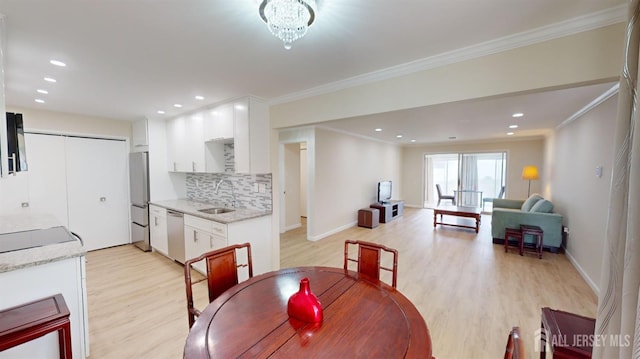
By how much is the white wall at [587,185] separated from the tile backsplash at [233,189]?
13.3ft

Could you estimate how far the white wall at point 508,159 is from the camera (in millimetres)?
7020

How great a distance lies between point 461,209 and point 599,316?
5518 mm

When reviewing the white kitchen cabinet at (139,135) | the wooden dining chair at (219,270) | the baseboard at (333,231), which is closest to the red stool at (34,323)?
the wooden dining chair at (219,270)

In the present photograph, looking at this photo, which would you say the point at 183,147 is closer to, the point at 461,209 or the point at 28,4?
the point at 28,4

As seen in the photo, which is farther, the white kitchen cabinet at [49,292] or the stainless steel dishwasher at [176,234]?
the stainless steel dishwasher at [176,234]

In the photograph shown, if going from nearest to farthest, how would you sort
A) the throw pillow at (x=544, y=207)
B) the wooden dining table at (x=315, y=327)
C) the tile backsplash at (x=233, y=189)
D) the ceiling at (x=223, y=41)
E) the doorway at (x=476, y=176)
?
1. the wooden dining table at (x=315, y=327)
2. the ceiling at (x=223, y=41)
3. the tile backsplash at (x=233, y=189)
4. the throw pillow at (x=544, y=207)
5. the doorway at (x=476, y=176)

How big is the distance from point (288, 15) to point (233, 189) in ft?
10.2

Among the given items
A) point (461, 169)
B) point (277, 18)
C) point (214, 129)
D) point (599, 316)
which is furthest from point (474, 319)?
point (461, 169)

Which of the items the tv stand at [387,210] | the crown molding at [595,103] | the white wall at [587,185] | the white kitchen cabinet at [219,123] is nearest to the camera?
the crown molding at [595,103]

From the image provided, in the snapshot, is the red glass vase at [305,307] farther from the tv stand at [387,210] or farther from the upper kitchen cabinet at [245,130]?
the tv stand at [387,210]

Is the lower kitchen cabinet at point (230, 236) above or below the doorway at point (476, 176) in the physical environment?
below

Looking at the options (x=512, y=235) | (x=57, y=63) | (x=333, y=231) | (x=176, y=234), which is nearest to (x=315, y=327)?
(x=57, y=63)

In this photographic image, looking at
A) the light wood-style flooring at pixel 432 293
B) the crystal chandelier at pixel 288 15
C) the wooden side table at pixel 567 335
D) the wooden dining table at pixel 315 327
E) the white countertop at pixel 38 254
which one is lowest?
the light wood-style flooring at pixel 432 293

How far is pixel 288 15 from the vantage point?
4.09ft
